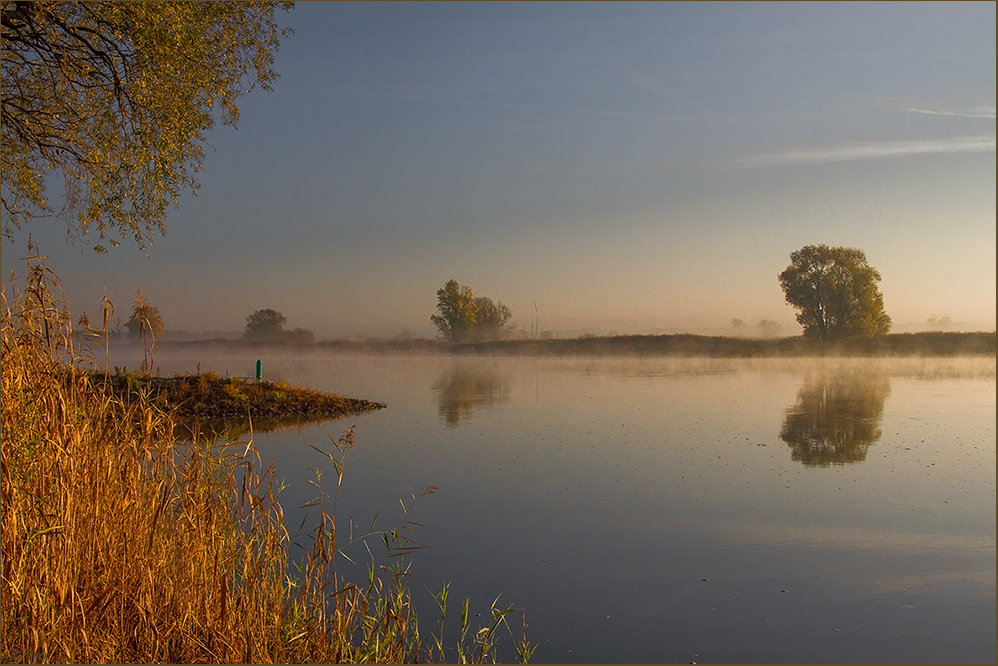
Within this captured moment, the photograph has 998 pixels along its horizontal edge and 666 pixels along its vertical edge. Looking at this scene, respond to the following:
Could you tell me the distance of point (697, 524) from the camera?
28.4 feet

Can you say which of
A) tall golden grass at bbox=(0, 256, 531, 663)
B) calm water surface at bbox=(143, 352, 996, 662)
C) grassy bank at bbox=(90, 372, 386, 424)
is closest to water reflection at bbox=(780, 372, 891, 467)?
calm water surface at bbox=(143, 352, 996, 662)

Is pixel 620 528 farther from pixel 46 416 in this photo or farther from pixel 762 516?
pixel 46 416

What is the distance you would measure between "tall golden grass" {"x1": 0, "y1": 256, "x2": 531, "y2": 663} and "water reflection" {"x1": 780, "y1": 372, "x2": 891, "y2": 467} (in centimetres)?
941

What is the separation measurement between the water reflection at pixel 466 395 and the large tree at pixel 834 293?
1442 inches

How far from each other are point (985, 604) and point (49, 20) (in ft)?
47.9

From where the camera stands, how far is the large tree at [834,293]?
60344 millimetres

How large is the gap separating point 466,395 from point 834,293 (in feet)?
147

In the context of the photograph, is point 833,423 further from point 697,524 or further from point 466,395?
point 466,395

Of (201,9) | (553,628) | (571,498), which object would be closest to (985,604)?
(553,628)

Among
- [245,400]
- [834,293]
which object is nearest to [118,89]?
[245,400]

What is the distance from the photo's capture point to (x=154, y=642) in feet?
15.4

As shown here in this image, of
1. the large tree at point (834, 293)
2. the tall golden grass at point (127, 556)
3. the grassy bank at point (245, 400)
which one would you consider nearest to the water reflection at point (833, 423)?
the tall golden grass at point (127, 556)

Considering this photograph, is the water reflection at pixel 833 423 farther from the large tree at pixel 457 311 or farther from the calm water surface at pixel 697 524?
the large tree at pixel 457 311

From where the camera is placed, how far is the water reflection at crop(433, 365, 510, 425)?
19.7 m
